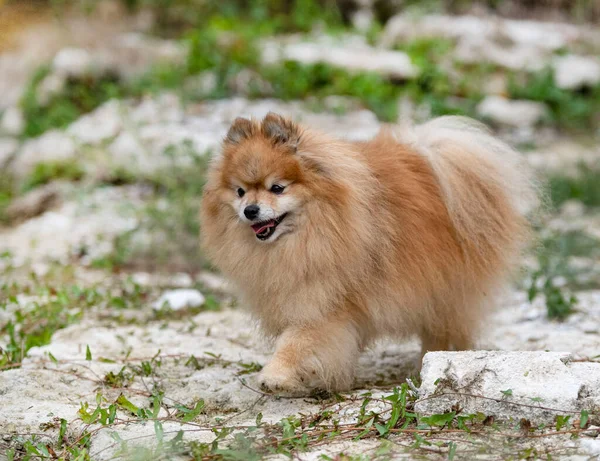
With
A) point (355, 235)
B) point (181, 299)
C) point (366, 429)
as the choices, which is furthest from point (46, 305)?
point (366, 429)

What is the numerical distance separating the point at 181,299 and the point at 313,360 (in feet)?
7.61

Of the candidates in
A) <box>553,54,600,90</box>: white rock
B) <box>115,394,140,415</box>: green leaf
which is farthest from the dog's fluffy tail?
<box>553,54,600,90</box>: white rock

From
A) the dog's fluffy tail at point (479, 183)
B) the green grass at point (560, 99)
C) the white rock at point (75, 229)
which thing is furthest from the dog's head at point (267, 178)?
the green grass at point (560, 99)

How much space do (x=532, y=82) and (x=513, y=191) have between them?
5950 millimetres

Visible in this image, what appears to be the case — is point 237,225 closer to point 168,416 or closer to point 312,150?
point 312,150

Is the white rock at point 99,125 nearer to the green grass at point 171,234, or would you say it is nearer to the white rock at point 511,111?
the green grass at point 171,234

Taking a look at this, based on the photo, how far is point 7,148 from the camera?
938 cm

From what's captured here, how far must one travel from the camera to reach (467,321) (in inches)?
175

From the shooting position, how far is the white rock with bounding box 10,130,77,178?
8.78 metres

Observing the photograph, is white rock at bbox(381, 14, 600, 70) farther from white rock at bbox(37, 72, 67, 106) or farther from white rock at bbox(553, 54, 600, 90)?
white rock at bbox(37, 72, 67, 106)

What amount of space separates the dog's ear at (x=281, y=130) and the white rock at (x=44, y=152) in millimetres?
5182

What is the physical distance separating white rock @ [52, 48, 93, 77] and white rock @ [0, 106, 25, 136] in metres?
0.70

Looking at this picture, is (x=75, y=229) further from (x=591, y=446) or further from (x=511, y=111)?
(x=591, y=446)

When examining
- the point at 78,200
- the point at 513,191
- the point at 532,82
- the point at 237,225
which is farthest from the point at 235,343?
the point at 532,82
